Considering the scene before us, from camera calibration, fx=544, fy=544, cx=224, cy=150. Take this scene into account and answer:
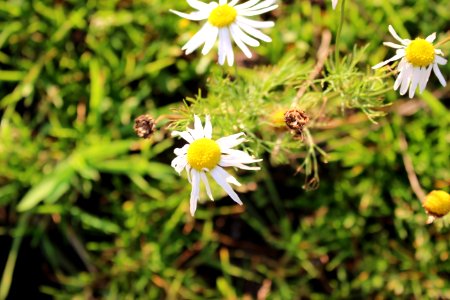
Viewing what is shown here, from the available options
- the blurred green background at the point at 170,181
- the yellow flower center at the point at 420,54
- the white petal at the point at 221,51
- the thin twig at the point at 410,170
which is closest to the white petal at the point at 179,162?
the white petal at the point at 221,51

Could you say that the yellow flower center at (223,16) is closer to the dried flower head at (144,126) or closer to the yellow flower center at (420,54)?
the dried flower head at (144,126)

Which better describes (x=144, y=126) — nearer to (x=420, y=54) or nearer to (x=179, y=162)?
(x=179, y=162)

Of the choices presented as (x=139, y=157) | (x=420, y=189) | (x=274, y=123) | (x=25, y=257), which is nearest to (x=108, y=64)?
(x=139, y=157)

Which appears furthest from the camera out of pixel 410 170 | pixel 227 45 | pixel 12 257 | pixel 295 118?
pixel 12 257

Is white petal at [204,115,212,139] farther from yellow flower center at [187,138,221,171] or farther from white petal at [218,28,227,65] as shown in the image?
white petal at [218,28,227,65]

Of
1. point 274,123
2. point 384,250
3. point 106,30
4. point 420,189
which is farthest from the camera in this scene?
point 106,30

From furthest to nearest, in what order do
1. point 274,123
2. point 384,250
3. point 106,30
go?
point 106,30, point 384,250, point 274,123

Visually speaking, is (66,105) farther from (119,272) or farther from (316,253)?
(316,253)

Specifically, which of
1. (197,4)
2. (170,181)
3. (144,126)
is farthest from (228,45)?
(170,181)
